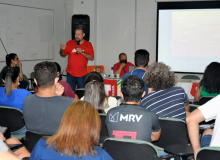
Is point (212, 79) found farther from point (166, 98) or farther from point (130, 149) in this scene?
point (130, 149)

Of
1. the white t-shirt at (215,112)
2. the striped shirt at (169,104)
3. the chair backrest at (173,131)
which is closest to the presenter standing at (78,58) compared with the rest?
the striped shirt at (169,104)

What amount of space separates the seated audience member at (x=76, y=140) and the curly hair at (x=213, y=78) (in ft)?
8.71

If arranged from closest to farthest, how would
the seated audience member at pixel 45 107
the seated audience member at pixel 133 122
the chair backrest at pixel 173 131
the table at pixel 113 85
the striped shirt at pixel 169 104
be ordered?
the seated audience member at pixel 133 122 → the seated audience member at pixel 45 107 → the chair backrest at pixel 173 131 → the striped shirt at pixel 169 104 → the table at pixel 113 85

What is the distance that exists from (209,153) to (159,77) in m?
1.28

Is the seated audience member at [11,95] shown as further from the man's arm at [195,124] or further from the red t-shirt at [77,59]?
the red t-shirt at [77,59]

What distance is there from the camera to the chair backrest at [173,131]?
2260mm

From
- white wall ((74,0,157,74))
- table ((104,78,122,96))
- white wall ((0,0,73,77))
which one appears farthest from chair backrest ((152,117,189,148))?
white wall ((74,0,157,74))

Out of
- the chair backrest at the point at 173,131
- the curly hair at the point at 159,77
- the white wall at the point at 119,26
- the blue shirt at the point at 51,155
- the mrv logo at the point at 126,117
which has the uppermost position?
the white wall at the point at 119,26

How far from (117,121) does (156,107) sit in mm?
709

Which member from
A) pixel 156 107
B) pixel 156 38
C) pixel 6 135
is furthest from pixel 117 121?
pixel 156 38

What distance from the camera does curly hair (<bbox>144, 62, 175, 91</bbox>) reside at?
2.65 m

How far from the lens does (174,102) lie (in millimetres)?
2555

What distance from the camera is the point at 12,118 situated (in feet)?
9.12

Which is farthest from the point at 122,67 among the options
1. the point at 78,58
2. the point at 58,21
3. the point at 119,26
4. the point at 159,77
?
the point at 159,77
